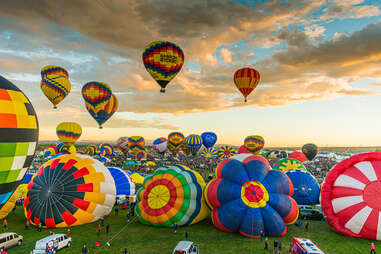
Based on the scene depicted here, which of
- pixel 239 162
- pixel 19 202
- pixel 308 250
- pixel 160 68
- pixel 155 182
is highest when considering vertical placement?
pixel 160 68

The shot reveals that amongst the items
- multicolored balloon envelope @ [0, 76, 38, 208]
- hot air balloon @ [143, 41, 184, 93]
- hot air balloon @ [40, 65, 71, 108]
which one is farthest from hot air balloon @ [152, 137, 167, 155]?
multicolored balloon envelope @ [0, 76, 38, 208]

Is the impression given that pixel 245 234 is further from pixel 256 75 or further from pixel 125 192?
pixel 256 75

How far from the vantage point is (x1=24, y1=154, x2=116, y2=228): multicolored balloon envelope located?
13.1 metres

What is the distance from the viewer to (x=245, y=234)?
12070 millimetres

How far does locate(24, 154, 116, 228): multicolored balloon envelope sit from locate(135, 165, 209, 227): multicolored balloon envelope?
7.52ft

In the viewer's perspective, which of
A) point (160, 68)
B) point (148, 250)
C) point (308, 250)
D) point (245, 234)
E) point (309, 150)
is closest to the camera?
point (308, 250)

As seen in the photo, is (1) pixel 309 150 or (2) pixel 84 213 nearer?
(2) pixel 84 213

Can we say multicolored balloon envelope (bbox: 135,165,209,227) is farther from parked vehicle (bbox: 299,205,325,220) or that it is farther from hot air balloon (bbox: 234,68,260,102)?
hot air balloon (bbox: 234,68,260,102)

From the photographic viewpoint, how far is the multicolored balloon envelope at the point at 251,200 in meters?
12.0

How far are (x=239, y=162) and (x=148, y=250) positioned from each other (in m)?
6.28

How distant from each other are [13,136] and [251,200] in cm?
1046

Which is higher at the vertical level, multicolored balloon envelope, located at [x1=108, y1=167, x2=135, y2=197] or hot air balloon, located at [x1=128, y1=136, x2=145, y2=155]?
hot air balloon, located at [x1=128, y1=136, x2=145, y2=155]

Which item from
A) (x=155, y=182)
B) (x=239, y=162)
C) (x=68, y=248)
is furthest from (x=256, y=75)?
(x=68, y=248)

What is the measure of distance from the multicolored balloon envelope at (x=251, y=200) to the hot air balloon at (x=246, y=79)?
55.9 ft
